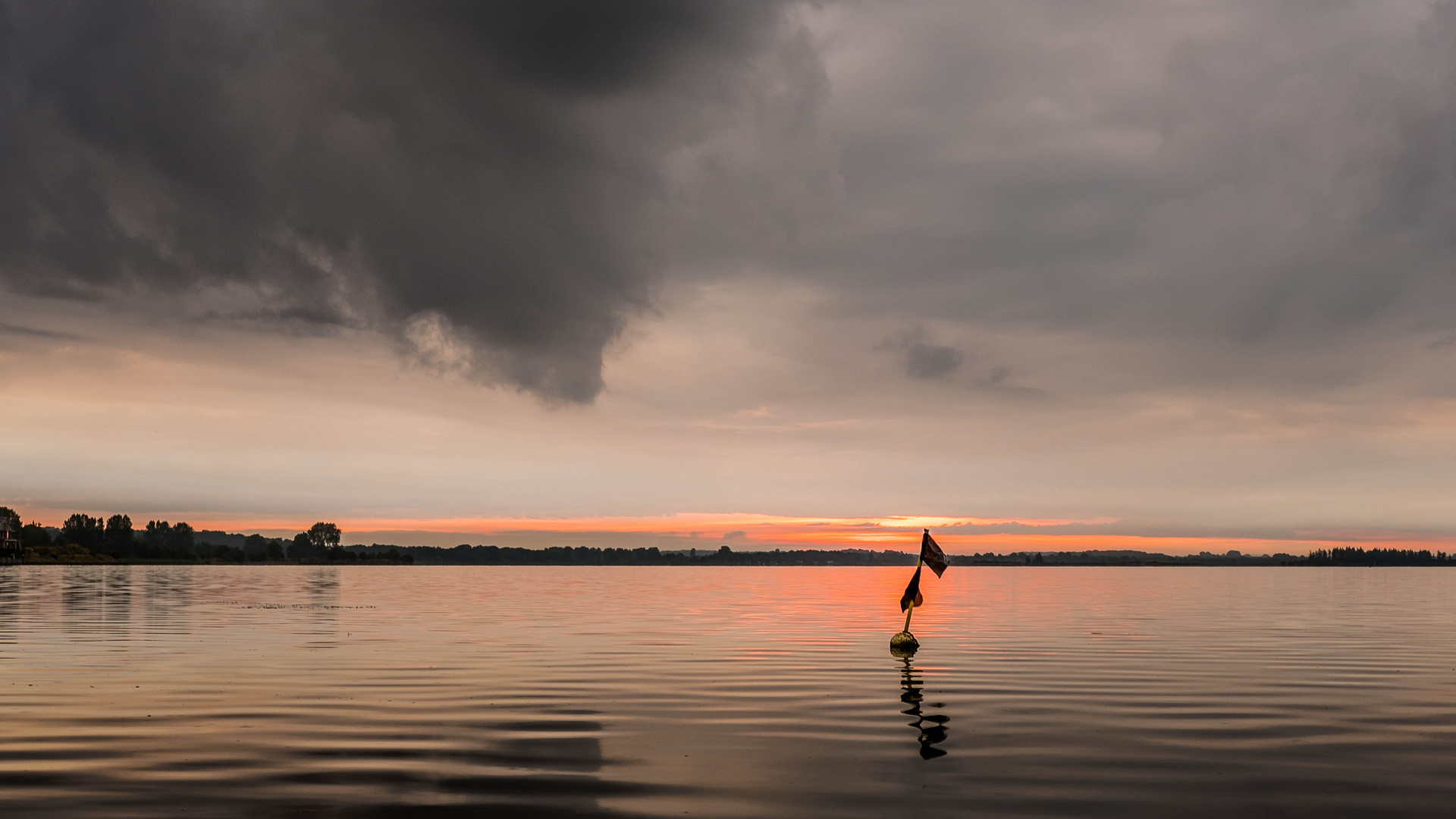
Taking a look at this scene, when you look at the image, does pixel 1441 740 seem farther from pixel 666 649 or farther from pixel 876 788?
pixel 666 649

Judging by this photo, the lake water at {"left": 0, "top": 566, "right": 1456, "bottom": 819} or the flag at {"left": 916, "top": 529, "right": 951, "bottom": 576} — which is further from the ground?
the flag at {"left": 916, "top": 529, "right": 951, "bottom": 576}

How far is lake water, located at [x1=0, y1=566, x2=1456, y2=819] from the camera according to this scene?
17.9 meters

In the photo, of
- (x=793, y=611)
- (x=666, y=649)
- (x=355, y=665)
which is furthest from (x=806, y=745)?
(x=793, y=611)

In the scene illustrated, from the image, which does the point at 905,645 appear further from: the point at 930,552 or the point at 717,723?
the point at 717,723

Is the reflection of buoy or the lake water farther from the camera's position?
the reflection of buoy

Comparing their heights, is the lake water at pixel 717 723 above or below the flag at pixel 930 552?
below

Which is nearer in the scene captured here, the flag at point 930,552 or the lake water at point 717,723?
the lake water at point 717,723

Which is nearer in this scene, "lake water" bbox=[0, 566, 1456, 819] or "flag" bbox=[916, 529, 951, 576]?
"lake water" bbox=[0, 566, 1456, 819]

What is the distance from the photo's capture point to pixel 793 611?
82.6 m

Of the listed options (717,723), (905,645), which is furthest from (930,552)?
(717,723)

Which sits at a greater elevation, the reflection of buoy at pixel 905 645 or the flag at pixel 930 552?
the flag at pixel 930 552

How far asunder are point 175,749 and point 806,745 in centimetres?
1344

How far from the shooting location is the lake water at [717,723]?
703 inches

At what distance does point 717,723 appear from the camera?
26.5 m
